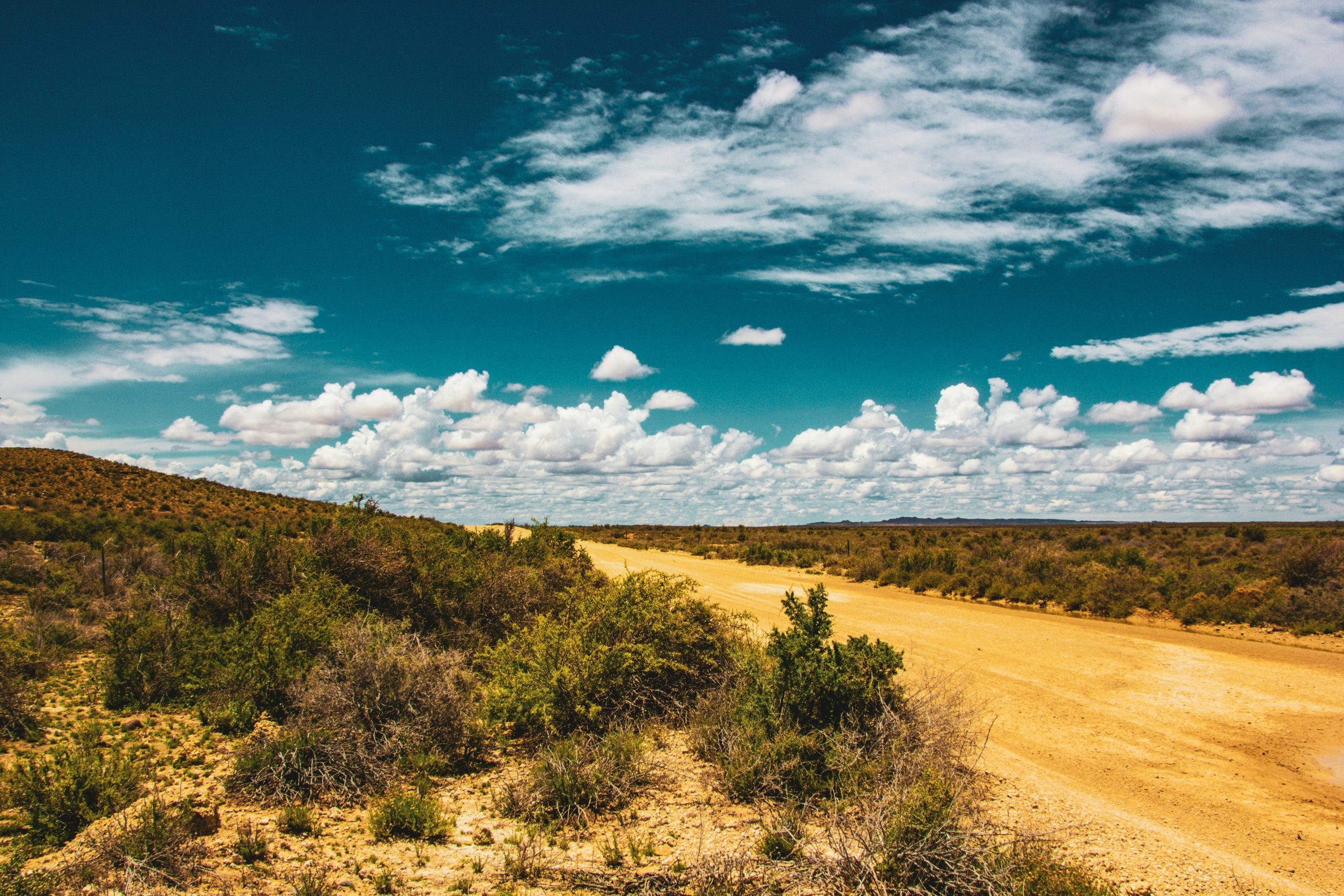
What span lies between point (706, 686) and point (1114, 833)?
15.8ft

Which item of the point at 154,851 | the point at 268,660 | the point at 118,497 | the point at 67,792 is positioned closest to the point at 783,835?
the point at 154,851

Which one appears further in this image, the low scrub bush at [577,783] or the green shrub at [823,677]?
the green shrub at [823,677]

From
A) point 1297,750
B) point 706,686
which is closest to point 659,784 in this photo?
point 706,686

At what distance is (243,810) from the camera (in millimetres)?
A: 6672

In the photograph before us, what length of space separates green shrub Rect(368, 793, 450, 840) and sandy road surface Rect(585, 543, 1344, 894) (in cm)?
592

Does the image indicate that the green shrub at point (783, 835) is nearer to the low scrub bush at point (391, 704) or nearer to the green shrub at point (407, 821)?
the green shrub at point (407, 821)

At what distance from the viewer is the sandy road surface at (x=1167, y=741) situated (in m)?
5.96

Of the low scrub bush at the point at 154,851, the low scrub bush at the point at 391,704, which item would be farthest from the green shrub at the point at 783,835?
the low scrub bush at the point at 154,851

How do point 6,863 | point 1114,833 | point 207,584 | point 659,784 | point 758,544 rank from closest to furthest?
point 6,863, point 1114,833, point 659,784, point 207,584, point 758,544

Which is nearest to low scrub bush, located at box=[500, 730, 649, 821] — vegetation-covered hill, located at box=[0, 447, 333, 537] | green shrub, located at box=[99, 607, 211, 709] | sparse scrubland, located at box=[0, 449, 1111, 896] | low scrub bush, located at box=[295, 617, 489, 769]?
sparse scrubland, located at box=[0, 449, 1111, 896]

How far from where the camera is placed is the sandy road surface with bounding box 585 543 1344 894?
596 cm

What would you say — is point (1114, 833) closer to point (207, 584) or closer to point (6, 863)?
point (6, 863)

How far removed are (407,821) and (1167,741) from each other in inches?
382

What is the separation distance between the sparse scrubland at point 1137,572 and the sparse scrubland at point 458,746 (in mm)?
14156
